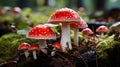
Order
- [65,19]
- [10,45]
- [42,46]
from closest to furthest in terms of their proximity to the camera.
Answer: [65,19] → [42,46] → [10,45]

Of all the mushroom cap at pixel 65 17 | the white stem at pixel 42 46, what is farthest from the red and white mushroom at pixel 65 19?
the white stem at pixel 42 46

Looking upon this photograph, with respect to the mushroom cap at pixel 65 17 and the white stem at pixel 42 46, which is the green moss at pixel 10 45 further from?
the mushroom cap at pixel 65 17

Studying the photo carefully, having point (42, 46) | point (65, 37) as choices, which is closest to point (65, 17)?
point (65, 37)

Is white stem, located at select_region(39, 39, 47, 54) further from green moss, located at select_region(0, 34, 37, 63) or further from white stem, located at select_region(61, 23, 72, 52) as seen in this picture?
green moss, located at select_region(0, 34, 37, 63)

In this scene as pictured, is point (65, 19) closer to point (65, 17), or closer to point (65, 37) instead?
point (65, 17)

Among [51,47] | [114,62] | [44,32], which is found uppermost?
[44,32]

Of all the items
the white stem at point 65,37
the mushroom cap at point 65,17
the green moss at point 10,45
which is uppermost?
the mushroom cap at point 65,17

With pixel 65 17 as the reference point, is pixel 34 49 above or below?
below

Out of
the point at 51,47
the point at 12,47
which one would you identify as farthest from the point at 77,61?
the point at 12,47

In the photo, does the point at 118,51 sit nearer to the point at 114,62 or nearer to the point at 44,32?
the point at 114,62

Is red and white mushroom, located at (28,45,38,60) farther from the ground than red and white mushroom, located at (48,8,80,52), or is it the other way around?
red and white mushroom, located at (48,8,80,52)

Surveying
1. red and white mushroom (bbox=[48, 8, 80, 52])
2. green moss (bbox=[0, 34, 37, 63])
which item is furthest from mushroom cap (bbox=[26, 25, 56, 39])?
green moss (bbox=[0, 34, 37, 63])
